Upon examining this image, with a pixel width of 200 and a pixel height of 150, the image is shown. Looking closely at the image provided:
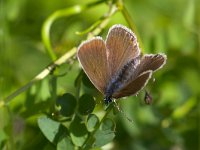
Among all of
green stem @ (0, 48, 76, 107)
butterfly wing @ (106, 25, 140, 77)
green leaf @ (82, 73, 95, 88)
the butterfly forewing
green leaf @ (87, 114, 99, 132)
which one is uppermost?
green stem @ (0, 48, 76, 107)

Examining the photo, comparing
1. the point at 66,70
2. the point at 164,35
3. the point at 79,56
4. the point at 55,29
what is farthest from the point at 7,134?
the point at 164,35

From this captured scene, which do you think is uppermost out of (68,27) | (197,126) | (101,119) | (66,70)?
(68,27)

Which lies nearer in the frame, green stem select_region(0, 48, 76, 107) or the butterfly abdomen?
the butterfly abdomen

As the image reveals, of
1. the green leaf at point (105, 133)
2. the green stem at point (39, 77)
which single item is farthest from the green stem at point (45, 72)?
the green leaf at point (105, 133)

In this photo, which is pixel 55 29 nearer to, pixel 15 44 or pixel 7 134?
pixel 15 44

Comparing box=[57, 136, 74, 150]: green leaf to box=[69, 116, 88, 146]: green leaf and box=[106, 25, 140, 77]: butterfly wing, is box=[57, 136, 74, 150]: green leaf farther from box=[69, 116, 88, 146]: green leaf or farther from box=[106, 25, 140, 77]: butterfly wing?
box=[106, 25, 140, 77]: butterfly wing

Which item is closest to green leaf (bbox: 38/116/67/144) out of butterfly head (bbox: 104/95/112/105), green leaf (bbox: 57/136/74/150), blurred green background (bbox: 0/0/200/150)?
green leaf (bbox: 57/136/74/150)

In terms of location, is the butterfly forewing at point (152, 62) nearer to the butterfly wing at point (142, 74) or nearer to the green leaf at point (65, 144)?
the butterfly wing at point (142, 74)

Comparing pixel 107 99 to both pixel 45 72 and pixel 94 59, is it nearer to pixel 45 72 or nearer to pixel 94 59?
pixel 94 59
